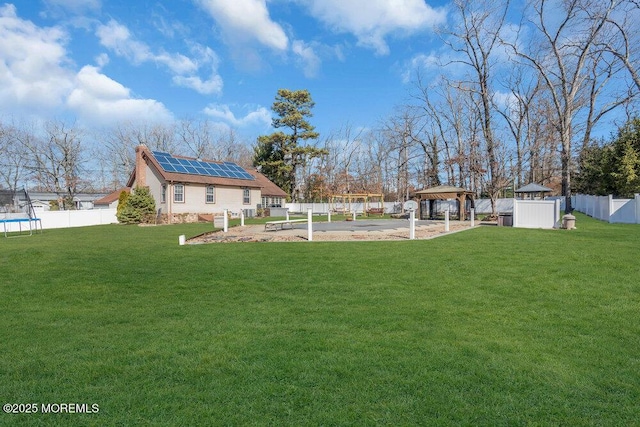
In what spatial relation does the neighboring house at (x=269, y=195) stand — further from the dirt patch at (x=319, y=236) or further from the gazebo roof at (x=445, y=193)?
the dirt patch at (x=319, y=236)

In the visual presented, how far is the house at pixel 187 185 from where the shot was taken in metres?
25.3

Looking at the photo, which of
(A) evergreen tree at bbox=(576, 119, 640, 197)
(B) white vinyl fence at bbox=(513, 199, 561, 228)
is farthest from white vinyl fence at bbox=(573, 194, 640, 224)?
(B) white vinyl fence at bbox=(513, 199, 561, 228)

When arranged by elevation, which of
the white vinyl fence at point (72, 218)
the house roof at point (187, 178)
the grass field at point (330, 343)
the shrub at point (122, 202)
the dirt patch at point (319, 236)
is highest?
the house roof at point (187, 178)

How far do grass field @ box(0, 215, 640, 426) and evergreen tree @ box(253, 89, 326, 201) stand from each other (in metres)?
36.5

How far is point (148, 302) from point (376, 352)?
3571 mm

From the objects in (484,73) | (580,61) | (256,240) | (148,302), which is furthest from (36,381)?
(580,61)

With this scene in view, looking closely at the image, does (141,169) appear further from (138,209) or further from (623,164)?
(623,164)

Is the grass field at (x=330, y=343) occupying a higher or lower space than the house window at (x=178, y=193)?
lower

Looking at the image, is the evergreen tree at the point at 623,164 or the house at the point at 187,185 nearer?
the evergreen tree at the point at 623,164

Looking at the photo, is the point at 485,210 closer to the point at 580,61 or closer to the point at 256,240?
the point at 580,61

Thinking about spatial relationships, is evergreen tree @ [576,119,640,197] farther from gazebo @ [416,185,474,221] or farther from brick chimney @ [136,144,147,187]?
brick chimney @ [136,144,147,187]

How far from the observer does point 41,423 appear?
238cm

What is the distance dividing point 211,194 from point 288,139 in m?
17.4

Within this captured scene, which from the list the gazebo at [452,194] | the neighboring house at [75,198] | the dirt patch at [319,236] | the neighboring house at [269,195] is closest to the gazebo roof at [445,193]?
the gazebo at [452,194]
